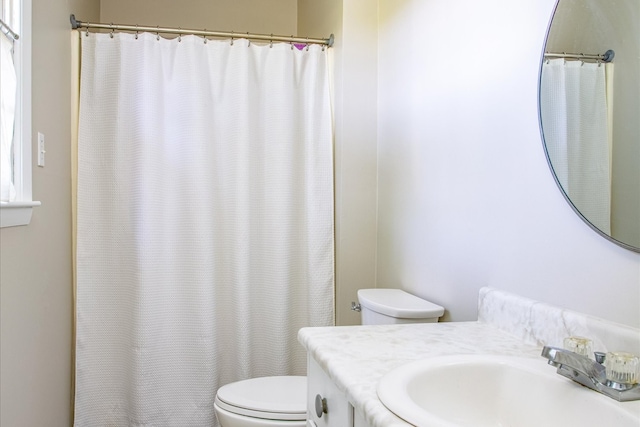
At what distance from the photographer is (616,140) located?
0.92 meters

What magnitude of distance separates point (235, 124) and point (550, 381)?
1727 millimetres

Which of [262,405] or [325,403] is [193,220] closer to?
[262,405]

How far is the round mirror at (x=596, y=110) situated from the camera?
2.90ft

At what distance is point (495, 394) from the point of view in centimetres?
92

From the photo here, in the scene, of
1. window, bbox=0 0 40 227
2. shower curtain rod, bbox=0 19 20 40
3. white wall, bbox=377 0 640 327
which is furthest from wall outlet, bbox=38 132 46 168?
white wall, bbox=377 0 640 327

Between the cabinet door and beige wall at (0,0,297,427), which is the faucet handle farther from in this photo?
beige wall at (0,0,297,427)

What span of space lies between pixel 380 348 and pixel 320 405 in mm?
197

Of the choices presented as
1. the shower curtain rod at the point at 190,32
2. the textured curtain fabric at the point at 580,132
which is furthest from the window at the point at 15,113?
the textured curtain fabric at the point at 580,132

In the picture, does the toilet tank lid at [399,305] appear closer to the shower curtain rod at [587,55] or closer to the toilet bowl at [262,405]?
the toilet bowl at [262,405]

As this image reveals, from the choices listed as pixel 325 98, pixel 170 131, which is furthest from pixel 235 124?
pixel 325 98

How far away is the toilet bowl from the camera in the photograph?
5.27ft

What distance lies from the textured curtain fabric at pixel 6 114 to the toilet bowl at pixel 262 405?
0.99m

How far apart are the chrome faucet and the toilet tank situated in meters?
0.72

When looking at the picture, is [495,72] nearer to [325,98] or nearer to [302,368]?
[325,98]
